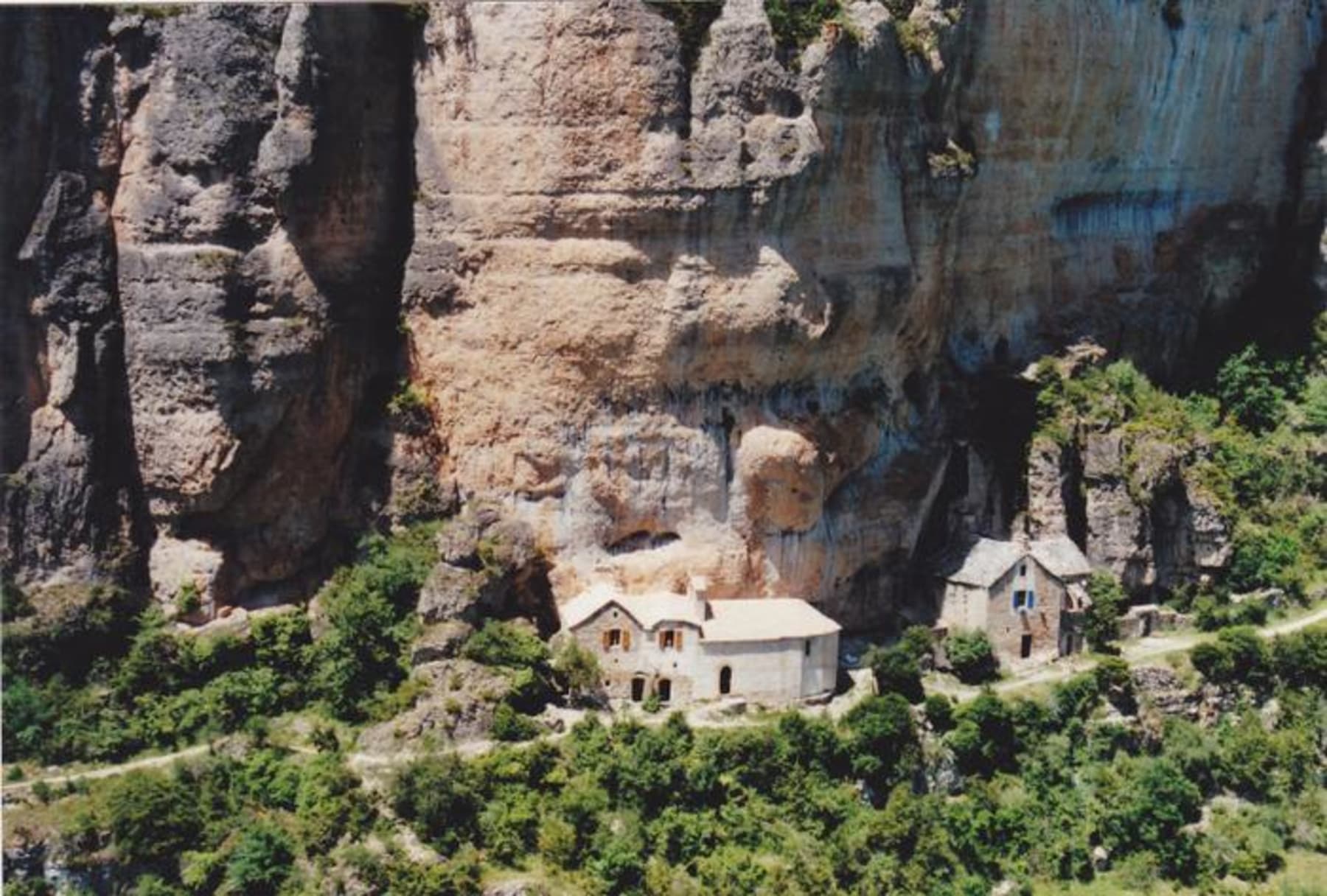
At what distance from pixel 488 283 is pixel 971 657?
43.6ft

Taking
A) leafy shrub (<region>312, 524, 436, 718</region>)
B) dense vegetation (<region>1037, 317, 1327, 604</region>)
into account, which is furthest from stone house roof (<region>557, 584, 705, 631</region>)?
dense vegetation (<region>1037, 317, 1327, 604</region>)

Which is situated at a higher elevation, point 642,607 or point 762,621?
point 642,607

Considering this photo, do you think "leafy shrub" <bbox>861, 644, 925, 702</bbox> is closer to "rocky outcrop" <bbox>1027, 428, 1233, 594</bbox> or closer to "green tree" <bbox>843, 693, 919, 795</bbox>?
"green tree" <bbox>843, 693, 919, 795</bbox>

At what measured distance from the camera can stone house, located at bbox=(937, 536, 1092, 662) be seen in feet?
152

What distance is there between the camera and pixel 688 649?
42875mm

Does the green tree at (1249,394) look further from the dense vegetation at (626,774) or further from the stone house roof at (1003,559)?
the stone house roof at (1003,559)

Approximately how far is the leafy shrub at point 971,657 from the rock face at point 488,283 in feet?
6.57

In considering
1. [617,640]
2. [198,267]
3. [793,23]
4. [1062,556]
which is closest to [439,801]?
[617,640]

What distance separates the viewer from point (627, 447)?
43.5 metres

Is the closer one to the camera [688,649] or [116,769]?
[116,769]

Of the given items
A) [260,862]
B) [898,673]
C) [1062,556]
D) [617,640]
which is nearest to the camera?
[260,862]

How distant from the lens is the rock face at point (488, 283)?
4159 cm

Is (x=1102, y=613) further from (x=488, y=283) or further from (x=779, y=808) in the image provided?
(x=488, y=283)

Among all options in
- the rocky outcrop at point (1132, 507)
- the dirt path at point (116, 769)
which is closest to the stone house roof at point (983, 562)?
the rocky outcrop at point (1132, 507)
